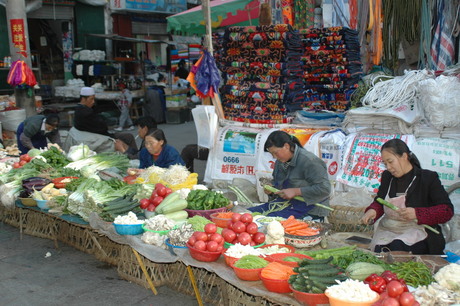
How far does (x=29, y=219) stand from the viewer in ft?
21.7

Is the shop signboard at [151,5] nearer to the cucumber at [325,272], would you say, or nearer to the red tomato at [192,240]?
the red tomato at [192,240]

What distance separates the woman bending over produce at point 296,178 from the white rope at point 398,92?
213 centimetres

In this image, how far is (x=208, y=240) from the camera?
3.81 meters

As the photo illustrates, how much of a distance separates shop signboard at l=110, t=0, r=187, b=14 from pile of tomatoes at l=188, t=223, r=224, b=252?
1394 centimetres

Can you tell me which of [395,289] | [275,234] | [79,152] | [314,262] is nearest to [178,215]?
[275,234]

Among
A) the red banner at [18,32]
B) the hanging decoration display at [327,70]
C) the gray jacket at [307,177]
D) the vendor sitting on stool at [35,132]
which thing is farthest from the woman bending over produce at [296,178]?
the red banner at [18,32]

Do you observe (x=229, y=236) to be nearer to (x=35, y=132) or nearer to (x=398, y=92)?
(x=398, y=92)

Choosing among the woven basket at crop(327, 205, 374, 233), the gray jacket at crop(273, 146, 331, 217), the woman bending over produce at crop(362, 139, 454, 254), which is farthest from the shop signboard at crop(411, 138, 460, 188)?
the woman bending over produce at crop(362, 139, 454, 254)

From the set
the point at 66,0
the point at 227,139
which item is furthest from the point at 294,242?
the point at 66,0

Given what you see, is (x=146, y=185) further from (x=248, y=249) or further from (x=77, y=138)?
(x=77, y=138)

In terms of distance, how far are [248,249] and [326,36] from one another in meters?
4.95

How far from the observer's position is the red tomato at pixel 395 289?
8.90 feet

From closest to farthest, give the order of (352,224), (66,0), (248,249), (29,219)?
(248,249) < (352,224) < (29,219) < (66,0)

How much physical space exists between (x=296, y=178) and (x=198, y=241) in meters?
1.58
